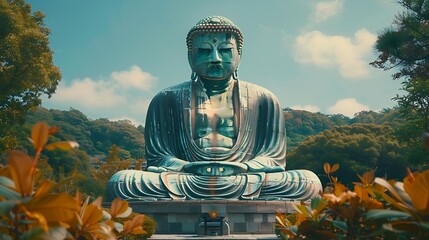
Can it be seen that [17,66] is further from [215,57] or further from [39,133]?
[39,133]

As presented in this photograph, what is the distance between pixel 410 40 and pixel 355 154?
14210 millimetres

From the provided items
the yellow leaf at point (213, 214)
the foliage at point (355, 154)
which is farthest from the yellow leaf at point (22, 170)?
the foliage at point (355, 154)

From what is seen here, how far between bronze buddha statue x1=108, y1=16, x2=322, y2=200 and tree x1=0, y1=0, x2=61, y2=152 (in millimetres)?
5907

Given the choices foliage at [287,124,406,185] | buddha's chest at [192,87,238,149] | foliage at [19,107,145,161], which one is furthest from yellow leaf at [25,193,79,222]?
foliage at [19,107,145,161]

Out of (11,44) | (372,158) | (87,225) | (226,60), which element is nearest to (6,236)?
(87,225)

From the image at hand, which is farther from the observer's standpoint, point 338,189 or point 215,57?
point 215,57

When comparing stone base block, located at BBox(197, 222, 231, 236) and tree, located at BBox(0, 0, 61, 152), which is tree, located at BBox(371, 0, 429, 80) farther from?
tree, located at BBox(0, 0, 61, 152)

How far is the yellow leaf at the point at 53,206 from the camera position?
1623mm

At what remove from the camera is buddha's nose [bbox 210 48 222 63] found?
12.7 meters

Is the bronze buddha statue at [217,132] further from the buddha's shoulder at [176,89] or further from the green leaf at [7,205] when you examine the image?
the green leaf at [7,205]

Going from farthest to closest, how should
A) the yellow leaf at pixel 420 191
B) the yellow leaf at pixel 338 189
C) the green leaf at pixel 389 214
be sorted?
the yellow leaf at pixel 338 189 → the green leaf at pixel 389 214 → the yellow leaf at pixel 420 191

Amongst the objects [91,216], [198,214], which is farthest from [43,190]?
[198,214]

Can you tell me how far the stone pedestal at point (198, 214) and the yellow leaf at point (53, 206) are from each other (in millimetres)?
9003

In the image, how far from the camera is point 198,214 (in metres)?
10.6
